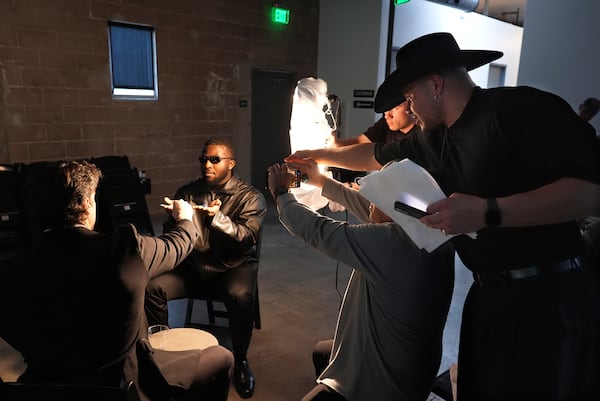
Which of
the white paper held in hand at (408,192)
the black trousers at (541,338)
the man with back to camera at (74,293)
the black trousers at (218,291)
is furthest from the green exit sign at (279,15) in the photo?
the black trousers at (541,338)

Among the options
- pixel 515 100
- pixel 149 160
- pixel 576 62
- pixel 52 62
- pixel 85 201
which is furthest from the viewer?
pixel 149 160

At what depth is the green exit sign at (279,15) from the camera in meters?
6.09

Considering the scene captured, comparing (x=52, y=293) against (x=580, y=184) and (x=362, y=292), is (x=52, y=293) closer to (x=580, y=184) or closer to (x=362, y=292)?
(x=362, y=292)

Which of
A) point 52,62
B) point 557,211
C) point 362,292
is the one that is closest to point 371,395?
point 362,292

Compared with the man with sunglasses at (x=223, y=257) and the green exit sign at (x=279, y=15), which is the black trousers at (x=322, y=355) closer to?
the man with sunglasses at (x=223, y=257)

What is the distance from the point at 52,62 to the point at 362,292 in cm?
451

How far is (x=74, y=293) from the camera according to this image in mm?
1180

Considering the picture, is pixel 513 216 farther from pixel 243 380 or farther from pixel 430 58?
pixel 243 380

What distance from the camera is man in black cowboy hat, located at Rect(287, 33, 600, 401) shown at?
100 centimetres

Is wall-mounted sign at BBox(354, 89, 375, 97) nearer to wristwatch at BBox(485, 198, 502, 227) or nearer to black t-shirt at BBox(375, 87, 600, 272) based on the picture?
black t-shirt at BBox(375, 87, 600, 272)

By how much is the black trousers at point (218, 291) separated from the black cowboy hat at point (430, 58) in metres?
1.42

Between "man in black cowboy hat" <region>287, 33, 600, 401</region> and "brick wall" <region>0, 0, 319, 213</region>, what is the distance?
4.35 metres

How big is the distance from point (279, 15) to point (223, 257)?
465 cm

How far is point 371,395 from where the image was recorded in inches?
51.6
